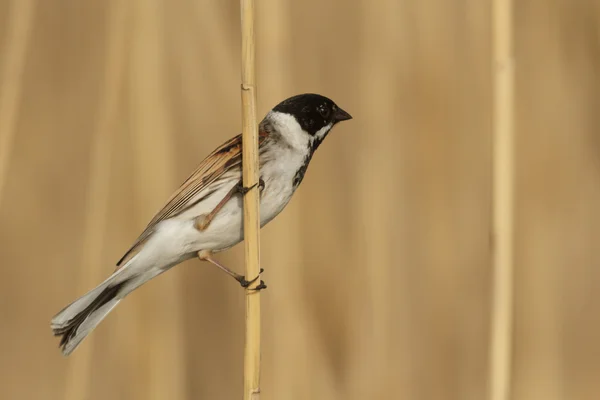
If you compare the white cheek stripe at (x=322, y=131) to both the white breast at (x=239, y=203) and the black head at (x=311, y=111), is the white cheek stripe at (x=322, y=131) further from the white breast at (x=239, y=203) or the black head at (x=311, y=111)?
the white breast at (x=239, y=203)

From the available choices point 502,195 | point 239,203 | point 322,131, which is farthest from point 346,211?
point 502,195

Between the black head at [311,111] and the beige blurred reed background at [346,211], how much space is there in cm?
19

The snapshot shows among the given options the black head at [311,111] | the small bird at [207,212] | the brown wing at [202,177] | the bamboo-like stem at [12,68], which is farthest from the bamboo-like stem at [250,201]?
the bamboo-like stem at [12,68]

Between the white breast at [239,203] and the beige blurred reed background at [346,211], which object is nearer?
the white breast at [239,203]

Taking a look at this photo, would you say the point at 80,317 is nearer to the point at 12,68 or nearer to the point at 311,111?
the point at 12,68

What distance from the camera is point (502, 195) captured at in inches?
73.2

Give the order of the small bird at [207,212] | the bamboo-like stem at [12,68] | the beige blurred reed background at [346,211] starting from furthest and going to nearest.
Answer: the beige blurred reed background at [346,211] → the bamboo-like stem at [12,68] → the small bird at [207,212]

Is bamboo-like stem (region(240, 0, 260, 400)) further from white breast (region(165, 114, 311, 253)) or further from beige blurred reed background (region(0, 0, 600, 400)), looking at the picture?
beige blurred reed background (region(0, 0, 600, 400))

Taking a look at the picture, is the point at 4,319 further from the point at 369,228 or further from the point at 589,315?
the point at 589,315

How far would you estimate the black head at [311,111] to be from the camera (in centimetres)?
245

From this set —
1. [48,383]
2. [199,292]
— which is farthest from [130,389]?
[48,383]

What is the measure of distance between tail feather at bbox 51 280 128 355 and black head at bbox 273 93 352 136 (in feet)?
2.47

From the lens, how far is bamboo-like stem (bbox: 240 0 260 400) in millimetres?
1604

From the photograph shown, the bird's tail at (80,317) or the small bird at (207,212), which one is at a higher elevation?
the small bird at (207,212)
